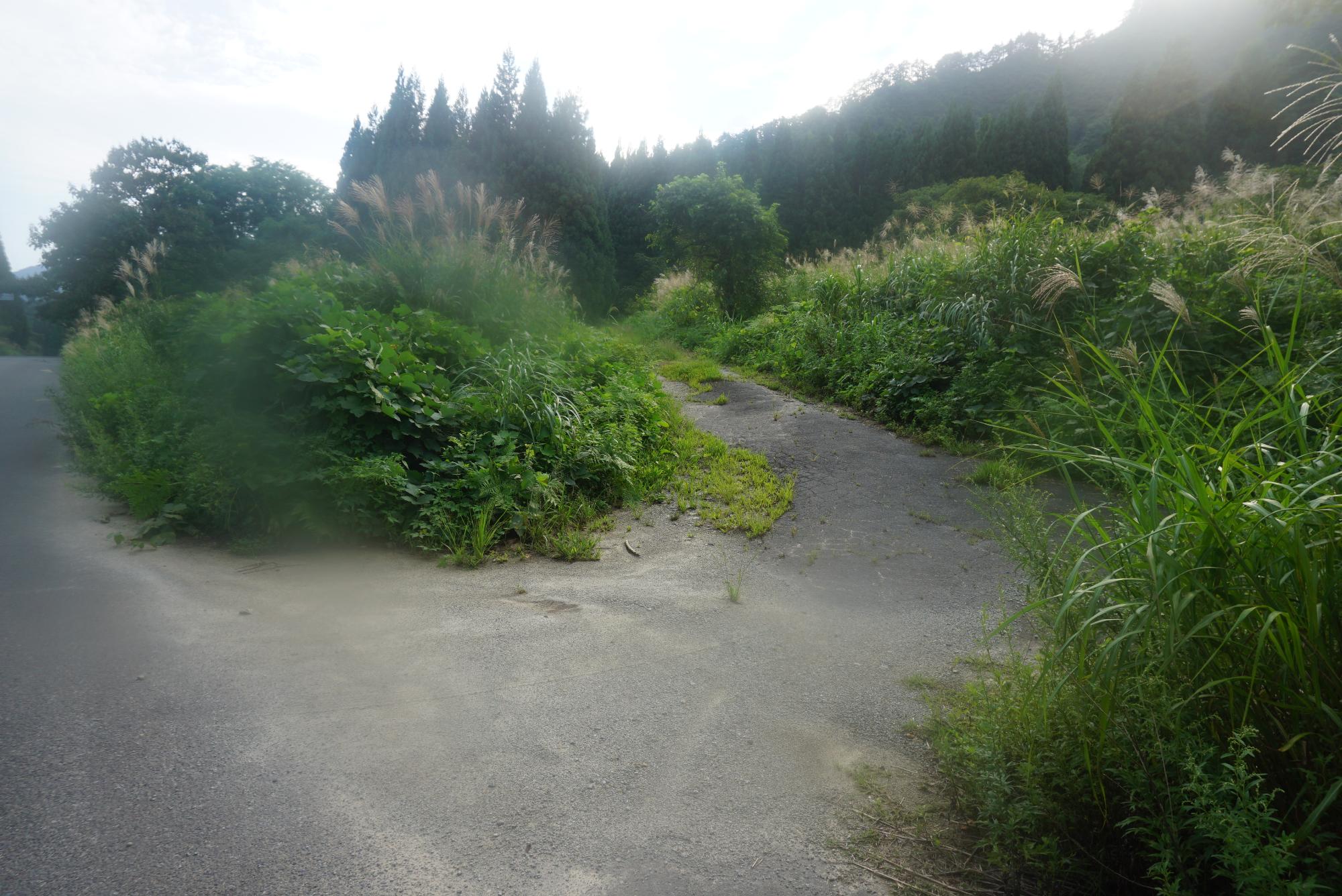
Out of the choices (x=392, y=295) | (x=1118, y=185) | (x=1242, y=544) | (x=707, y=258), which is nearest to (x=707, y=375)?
(x=392, y=295)

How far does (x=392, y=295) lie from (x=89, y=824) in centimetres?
467

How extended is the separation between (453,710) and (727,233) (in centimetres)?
1284

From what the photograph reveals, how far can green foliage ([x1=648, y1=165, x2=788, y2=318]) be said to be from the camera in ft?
45.3

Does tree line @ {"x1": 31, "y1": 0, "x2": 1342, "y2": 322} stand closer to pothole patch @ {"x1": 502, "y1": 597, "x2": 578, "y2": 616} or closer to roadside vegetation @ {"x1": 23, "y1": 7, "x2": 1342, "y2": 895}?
roadside vegetation @ {"x1": 23, "y1": 7, "x2": 1342, "y2": 895}

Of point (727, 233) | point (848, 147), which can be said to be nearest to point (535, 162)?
point (727, 233)

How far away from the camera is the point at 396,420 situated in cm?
427

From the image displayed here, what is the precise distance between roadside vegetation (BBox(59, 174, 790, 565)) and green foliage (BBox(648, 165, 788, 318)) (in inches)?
314

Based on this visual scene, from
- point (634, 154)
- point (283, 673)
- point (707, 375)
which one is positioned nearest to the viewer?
point (283, 673)

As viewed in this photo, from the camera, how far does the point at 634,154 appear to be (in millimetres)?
31609

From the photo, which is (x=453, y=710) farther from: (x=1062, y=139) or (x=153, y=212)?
(x=1062, y=139)

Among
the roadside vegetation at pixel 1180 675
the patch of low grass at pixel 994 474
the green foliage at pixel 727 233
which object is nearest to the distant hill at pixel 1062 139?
the green foliage at pixel 727 233

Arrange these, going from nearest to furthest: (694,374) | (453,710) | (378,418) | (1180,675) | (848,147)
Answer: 1. (1180,675)
2. (453,710)
3. (378,418)
4. (694,374)
5. (848,147)

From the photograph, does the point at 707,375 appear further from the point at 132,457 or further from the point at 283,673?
the point at 283,673

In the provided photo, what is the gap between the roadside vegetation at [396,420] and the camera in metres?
3.96
